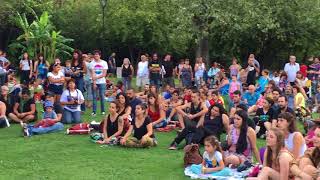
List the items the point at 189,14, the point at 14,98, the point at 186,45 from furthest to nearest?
the point at 186,45, the point at 189,14, the point at 14,98

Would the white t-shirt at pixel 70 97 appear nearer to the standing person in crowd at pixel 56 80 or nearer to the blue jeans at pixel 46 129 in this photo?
the standing person in crowd at pixel 56 80

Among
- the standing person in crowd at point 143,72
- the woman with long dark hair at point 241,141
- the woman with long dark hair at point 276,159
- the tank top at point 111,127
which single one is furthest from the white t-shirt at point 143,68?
the woman with long dark hair at point 276,159

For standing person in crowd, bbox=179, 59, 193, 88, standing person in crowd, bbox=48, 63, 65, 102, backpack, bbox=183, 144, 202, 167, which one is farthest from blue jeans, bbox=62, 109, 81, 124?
standing person in crowd, bbox=179, 59, 193, 88

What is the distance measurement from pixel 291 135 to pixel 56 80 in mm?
8074

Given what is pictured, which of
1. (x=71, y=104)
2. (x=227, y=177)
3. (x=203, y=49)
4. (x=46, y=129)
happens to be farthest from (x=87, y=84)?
(x=203, y=49)

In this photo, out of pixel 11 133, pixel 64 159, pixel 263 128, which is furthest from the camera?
pixel 11 133

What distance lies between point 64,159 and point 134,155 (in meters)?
1.30

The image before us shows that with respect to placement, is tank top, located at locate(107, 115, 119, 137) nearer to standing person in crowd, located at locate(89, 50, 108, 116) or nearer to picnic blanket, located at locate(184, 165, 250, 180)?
picnic blanket, located at locate(184, 165, 250, 180)

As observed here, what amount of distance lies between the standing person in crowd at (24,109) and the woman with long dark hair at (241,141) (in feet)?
21.3

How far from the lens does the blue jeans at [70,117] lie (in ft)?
44.5

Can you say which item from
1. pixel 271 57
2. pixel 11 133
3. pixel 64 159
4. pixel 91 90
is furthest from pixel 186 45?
pixel 64 159

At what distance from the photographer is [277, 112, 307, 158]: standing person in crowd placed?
7.73 m

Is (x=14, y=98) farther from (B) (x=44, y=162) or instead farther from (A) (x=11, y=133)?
(B) (x=44, y=162)

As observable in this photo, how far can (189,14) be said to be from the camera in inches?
898
